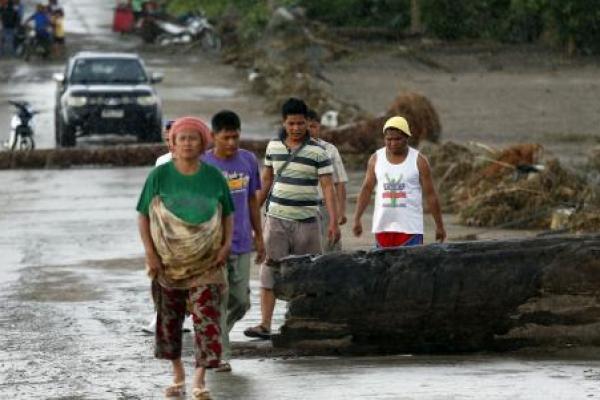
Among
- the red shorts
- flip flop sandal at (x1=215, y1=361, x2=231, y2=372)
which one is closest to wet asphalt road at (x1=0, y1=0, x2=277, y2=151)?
the red shorts

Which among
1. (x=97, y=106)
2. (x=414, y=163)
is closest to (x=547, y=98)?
(x=97, y=106)

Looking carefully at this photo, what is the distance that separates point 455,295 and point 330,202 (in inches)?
54.6

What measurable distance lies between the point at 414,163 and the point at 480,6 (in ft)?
154

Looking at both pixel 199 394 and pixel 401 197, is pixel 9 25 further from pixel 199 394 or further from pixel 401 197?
pixel 199 394

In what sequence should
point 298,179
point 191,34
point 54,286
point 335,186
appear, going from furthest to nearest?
point 191,34, point 54,286, point 335,186, point 298,179

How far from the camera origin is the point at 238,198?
460 inches

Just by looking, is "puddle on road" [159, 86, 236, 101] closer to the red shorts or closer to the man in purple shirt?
the red shorts

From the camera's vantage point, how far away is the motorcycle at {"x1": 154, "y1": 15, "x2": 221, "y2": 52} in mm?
60562

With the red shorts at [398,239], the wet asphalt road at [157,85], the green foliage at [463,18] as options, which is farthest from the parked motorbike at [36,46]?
the red shorts at [398,239]

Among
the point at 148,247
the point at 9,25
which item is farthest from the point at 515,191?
the point at 9,25

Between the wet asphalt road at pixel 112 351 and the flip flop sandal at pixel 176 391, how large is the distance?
0.10 metres

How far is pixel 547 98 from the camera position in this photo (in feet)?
141

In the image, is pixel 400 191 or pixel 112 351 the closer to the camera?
pixel 112 351

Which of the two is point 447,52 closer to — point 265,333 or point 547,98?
point 547,98
